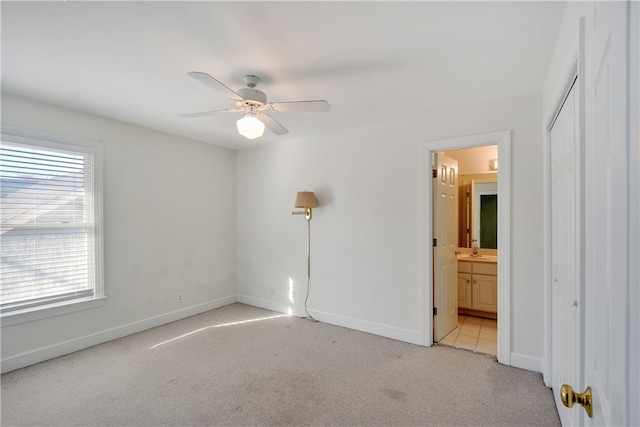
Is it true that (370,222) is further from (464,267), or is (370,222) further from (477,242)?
(477,242)

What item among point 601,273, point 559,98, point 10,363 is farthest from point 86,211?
point 559,98

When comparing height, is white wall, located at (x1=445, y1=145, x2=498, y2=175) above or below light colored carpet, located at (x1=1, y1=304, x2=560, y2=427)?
above

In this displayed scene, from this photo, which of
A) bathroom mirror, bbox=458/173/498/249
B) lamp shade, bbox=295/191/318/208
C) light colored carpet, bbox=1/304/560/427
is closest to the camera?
light colored carpet, bbox=1/304/560/427

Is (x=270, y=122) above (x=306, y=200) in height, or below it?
above

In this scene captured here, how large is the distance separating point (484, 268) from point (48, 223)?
5.02 metres

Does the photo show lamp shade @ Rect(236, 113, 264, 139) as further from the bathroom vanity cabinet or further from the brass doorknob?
the bathroom vanity cabinet

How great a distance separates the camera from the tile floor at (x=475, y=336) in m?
3.16

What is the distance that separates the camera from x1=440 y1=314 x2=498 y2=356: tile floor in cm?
316

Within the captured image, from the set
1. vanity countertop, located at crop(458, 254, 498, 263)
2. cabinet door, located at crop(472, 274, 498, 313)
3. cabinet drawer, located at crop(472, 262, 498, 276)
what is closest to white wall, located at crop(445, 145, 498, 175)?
vanity countertop, located at crop(458, 254, 498, 263)

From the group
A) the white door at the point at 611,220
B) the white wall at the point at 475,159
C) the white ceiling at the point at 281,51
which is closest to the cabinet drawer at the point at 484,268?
the white wall at the point at 475,159

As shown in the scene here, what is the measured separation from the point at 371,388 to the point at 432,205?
6.12 ft

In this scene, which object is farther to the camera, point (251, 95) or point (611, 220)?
point (251, 95)

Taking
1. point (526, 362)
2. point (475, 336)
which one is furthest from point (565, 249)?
point (475, 336)

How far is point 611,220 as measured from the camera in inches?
21.1
